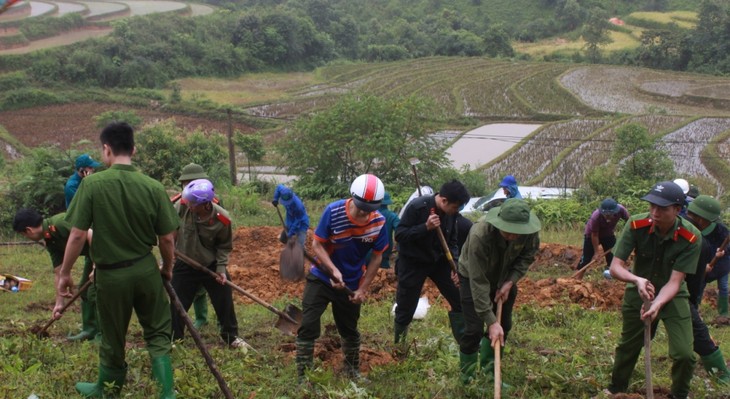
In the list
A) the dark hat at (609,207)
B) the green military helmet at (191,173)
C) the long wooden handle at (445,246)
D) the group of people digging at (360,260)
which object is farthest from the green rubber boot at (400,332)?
the dark hat at (609,207)

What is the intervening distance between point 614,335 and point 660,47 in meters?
44.9

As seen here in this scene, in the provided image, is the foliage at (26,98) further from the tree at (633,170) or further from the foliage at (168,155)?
the tree at (633,170)

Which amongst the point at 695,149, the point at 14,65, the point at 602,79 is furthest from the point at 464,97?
the point at 14,65

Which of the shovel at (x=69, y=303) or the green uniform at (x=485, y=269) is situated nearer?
the green uniform at (x=485, y=269)

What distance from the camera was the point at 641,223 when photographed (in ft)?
15.3

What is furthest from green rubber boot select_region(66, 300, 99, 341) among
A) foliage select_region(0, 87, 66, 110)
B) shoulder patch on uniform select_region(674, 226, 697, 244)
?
foliage select_region(0, 87, 66, 110)

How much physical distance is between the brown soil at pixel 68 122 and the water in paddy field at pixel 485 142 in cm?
982

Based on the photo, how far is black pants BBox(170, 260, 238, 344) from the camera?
19.5 ft

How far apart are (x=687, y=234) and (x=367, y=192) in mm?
2134

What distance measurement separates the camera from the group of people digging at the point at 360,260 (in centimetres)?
416

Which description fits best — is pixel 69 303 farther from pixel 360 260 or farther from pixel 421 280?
pixel 421 280

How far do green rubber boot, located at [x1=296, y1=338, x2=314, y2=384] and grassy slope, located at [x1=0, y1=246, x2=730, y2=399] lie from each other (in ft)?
Answer: 0.39

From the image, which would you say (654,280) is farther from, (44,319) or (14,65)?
(14,65)

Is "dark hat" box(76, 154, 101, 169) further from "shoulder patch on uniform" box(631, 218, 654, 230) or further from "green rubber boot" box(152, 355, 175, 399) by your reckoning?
"shoulder patch on uniform" box(631, 218, 654, 230)
